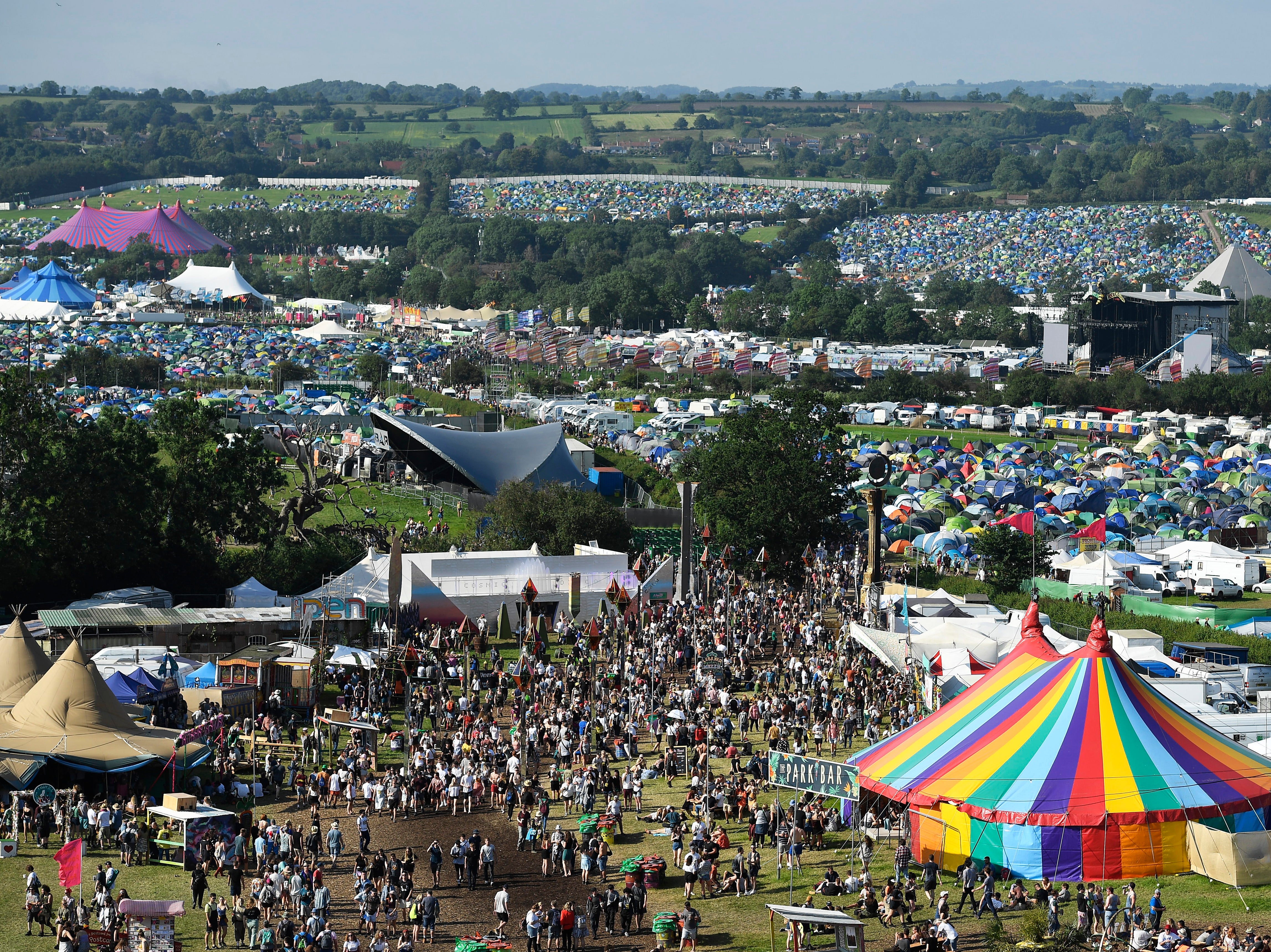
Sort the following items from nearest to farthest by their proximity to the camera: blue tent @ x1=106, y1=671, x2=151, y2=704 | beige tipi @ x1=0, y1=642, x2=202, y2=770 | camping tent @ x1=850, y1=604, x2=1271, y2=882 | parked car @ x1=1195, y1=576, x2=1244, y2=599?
camping tent @ x1=850, y1=604, x2=1271, y2=882
beige tipi @ x1=0, y1=642, x2=202, y2=770
blue tent @ x1=106, y1=671, x2=151, y2=704
parked car @ x1=1195, y1=576, x2=1244, y2=599

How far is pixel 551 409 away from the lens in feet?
215

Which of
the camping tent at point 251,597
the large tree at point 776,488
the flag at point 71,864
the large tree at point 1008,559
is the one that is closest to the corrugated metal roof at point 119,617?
the camping tent at point 251,597

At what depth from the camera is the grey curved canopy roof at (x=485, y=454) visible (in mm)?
45719

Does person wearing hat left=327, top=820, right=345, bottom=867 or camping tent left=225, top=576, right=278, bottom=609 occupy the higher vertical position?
camping tent left=225, top=576, right=278, bottom=609

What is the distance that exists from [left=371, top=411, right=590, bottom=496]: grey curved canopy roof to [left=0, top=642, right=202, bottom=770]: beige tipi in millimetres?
22568

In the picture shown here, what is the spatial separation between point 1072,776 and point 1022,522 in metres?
24.0

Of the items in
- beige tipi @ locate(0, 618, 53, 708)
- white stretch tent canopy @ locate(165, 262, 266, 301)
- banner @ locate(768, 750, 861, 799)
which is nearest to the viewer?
banner @ locate(768, 750, 861, 799)

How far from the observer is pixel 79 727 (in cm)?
2203

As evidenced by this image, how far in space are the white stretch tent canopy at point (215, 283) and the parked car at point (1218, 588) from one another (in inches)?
3567

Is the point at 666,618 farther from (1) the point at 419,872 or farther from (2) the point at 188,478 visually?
(1) the point at 419,872

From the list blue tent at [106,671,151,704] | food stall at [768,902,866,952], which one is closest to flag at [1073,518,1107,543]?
blue tent at [106,671,151,704]

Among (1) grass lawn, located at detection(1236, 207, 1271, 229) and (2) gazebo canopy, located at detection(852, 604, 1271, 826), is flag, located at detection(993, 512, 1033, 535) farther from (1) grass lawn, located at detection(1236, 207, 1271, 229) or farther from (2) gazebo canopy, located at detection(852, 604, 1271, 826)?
(1) grass lawn, located at detection(1236, 207, 1271, 229)

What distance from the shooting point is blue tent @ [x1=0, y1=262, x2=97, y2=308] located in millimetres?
106000

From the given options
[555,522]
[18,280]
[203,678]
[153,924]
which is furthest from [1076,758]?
[18,280]
